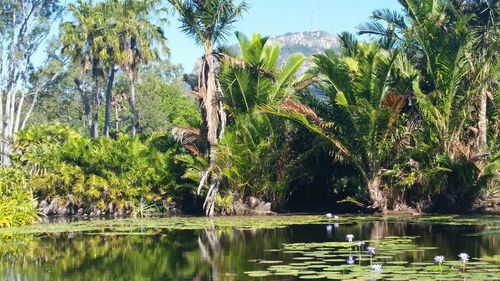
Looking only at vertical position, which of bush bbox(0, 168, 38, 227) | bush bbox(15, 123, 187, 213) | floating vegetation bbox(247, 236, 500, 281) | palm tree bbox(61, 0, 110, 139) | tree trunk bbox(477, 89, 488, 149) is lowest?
floating vegetation bbox(247, 236, 500, 281)

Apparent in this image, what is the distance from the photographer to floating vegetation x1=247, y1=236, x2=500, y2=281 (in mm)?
8930

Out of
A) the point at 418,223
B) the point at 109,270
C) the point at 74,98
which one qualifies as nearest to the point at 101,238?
the point at 109,270

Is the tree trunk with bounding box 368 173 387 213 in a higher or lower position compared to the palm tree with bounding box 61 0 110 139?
lower

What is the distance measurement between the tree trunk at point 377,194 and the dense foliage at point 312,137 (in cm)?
4

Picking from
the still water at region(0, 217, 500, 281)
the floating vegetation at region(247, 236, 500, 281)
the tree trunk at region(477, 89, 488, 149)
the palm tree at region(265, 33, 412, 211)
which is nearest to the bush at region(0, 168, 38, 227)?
the still water at region(0, 217, 500, 281)

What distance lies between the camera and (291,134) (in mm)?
23578

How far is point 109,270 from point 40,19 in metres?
33.6

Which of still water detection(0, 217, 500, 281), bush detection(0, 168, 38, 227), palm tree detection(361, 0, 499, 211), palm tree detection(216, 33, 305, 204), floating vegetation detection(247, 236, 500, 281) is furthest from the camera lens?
palm tree detection(216, 33, 305, 204)

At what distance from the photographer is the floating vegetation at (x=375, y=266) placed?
29.3 feet

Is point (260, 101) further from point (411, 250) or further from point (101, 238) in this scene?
point (411, 250)

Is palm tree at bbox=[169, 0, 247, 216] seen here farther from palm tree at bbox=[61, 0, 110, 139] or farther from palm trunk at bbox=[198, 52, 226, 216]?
palm tree at bbox=[61, 0, 110, 139]

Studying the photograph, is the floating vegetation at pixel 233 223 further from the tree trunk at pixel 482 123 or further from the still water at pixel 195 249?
the tree trunk at pixel 482 123

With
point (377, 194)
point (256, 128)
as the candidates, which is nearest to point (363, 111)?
point (377, 194)

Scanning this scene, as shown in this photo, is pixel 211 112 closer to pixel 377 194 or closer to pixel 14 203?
pixel 377 194
